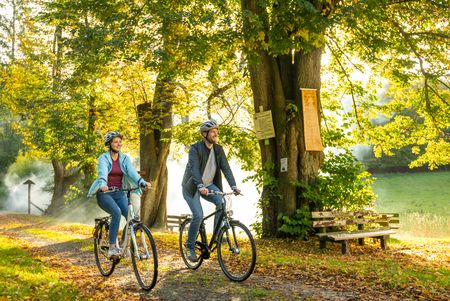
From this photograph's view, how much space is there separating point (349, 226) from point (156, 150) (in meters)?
9.06

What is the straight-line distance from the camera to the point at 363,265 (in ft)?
30.0

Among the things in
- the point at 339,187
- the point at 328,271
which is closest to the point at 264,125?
the point at 339,187

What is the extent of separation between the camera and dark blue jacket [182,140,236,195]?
24.7ft

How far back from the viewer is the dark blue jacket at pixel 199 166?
752 centimetres

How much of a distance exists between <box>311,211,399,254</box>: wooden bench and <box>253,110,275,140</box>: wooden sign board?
2289 mm

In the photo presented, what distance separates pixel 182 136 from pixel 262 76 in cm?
528

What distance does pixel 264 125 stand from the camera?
42.9ft

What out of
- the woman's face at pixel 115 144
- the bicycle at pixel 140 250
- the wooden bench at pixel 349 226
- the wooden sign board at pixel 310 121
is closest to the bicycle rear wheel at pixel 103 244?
the bicycle at pixel 140 250

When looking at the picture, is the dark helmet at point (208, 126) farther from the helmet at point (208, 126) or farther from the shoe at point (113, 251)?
the shoe at point (113, 251)

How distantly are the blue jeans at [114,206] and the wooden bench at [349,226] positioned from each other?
5.24 m

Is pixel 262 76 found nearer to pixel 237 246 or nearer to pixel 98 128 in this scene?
pixel 237 246

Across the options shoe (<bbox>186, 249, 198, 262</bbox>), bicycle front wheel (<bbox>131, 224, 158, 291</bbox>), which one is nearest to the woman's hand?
bicycle front wheel (<bbox>131, 224, 158, 291</bbox>)

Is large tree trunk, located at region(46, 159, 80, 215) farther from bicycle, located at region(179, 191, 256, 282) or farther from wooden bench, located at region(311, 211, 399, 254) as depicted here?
bicycle, located at region(179, 191, 256, 282)

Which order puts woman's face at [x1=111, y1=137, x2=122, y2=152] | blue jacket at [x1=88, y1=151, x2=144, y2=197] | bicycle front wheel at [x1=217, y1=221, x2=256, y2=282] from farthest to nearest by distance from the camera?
woman's face at [x1=111, y1=137, x2=122, y2=152], blue jacket at [x1=88, y1=151, x2=144, y2=197], bicycle front wheel at [x1=217, y1=221, x2=256, y2=282]
